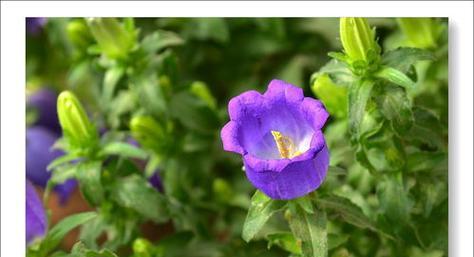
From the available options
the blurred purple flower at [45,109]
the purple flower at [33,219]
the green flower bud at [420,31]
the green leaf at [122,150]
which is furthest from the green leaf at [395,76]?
the blurred purple flower at [45,109]

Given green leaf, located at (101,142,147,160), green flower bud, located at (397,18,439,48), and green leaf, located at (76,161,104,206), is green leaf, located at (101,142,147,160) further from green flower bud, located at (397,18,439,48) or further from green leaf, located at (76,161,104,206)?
green flower bud, located at (397,18,439,48)

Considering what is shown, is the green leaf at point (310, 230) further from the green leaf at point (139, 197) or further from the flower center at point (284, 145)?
the green leaf at point (139, 197)

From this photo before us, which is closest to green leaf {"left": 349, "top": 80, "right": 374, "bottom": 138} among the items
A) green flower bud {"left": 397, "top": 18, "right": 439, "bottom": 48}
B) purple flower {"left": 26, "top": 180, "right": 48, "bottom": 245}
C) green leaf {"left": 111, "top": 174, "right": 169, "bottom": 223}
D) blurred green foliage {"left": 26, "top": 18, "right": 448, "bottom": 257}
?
blurred green foliage {"left": 26, "top": 18, "right": 448, "bottom": 257}

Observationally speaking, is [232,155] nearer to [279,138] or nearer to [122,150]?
[122,150]

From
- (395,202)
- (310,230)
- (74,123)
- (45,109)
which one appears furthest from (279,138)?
(45,109)

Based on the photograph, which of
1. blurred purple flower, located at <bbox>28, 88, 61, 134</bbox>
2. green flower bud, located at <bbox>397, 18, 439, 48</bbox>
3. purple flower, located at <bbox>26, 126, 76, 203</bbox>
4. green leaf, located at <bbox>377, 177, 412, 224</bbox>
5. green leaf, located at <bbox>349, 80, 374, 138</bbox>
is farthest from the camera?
blurred purple flower, located at <bbox>28, 88, 61, 134</bbox>

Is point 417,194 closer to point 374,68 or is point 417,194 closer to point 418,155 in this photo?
point 418,155
